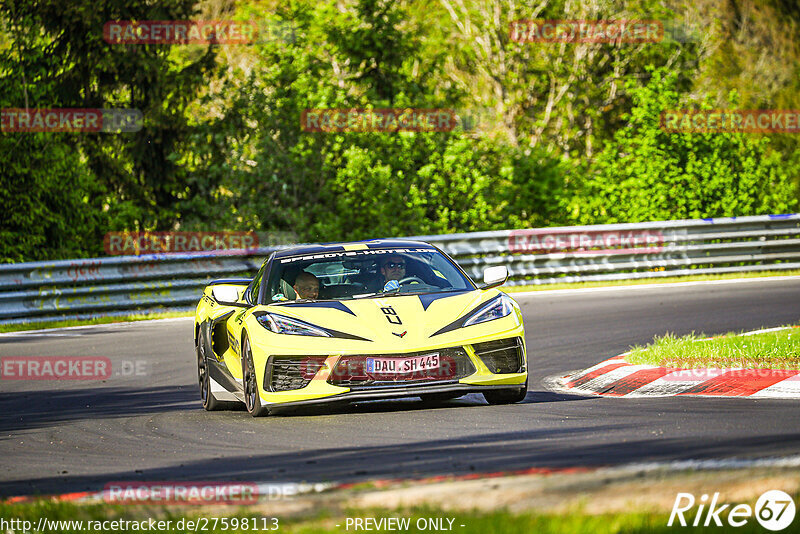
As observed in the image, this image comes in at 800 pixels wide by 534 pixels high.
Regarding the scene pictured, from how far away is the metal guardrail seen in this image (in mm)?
19109

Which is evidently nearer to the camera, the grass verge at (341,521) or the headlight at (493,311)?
the grass verge at (341,521)

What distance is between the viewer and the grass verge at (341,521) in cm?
465

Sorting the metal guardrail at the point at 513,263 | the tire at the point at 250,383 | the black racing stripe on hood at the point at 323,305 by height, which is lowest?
the metal guardrail at the point at 513,263

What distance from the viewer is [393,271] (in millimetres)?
10328

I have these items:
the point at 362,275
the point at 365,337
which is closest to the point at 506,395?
the point at 365,337

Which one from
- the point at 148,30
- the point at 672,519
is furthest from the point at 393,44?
the point at 672,519

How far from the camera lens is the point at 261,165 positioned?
83.4ft

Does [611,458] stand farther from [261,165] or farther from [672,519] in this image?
[261,165]

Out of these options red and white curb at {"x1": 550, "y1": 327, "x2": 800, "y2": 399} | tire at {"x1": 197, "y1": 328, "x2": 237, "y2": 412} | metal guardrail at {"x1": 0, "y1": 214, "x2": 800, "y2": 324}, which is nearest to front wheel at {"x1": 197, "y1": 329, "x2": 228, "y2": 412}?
tire at {"x1": 197, "y1": 328, "x2": 237, "y2": 412}

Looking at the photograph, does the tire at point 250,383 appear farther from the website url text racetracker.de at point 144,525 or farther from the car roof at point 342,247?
the website url text racetracker.de at point 144,525

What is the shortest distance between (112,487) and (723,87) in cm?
3744

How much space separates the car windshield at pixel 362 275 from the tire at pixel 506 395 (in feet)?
3.12

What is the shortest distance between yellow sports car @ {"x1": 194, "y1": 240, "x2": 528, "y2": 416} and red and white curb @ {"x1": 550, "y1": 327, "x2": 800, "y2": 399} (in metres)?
1.23

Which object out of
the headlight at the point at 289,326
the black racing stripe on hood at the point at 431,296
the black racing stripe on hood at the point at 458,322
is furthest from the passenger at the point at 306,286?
the black racing stripe on hood at the point at 458,322
